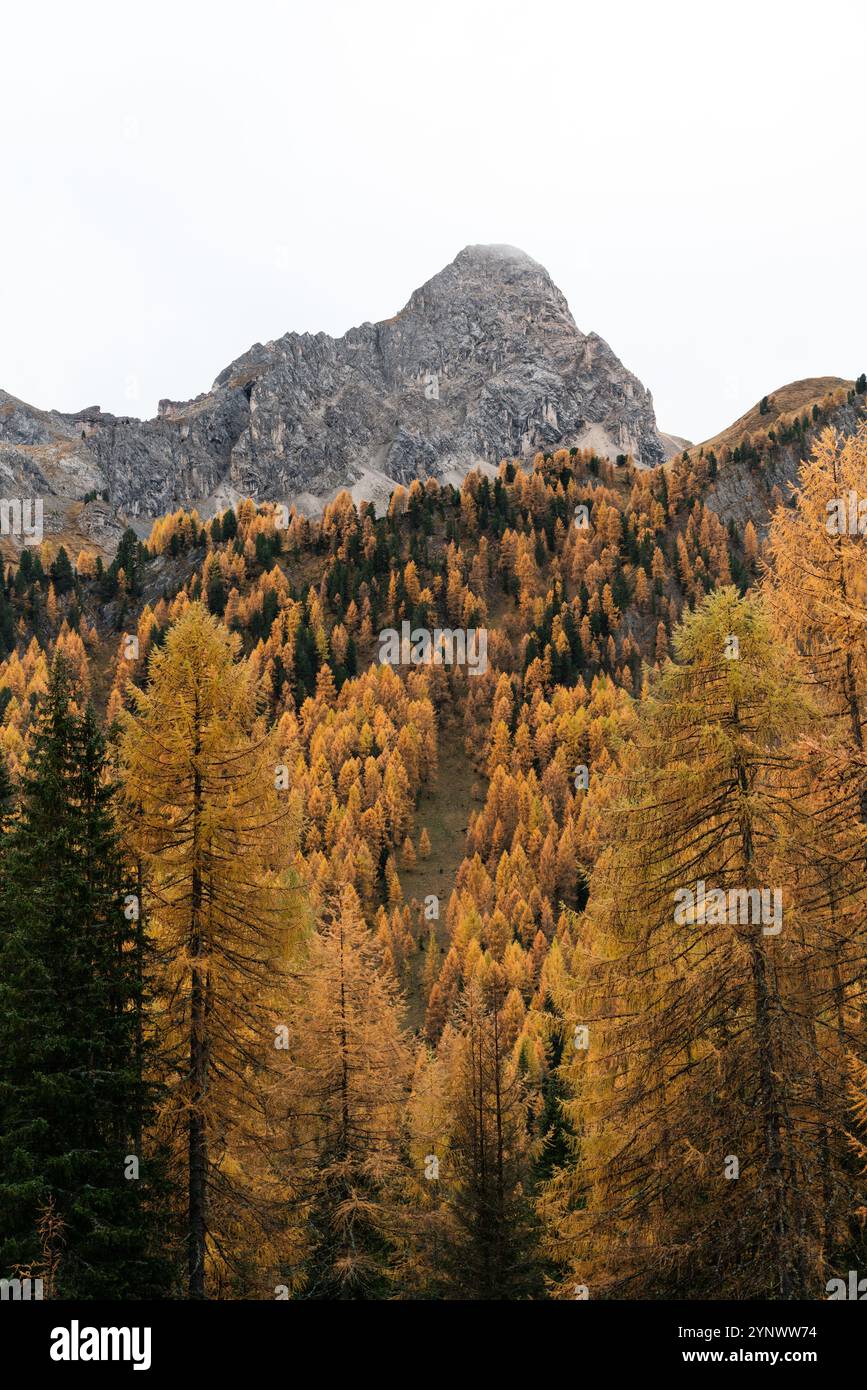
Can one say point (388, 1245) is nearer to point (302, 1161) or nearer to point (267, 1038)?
point (302, 1161)

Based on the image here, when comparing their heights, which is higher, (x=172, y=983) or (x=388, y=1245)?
(x=172, y=983)

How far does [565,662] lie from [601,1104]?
12637 cm

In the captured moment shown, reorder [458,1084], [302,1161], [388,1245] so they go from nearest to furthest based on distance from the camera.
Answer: [302,1161] < [458,1084] < [388,1245]

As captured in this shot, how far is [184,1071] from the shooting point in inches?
564

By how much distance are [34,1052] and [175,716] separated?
5.76m

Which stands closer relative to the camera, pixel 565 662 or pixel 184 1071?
pixel 184 1071

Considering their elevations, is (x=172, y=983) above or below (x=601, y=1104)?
above

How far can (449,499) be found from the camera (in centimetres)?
19400

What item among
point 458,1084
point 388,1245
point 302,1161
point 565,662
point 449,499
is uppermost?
point 449,499

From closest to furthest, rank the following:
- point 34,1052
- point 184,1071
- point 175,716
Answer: point 34,1052 → point 184,1071 → point 175,716
